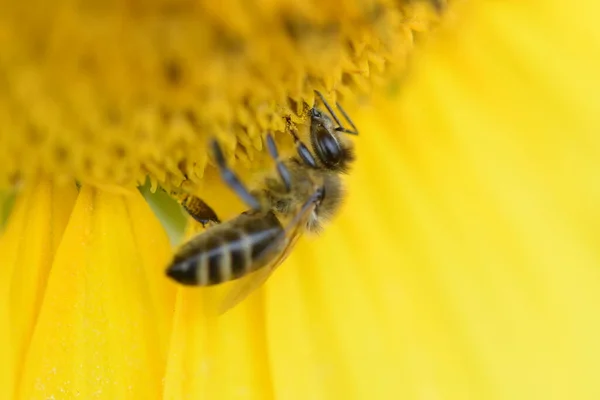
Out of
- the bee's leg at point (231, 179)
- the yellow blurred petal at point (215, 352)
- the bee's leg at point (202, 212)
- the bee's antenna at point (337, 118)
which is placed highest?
the bee's antenna at point (337, 118)

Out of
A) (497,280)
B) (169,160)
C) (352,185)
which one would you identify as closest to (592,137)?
(497,280)

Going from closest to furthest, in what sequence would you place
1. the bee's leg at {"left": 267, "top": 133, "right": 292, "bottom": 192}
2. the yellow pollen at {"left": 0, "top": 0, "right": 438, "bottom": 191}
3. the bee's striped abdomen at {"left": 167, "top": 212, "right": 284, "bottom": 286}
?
the yellow pollen at {"left": 0, "top": 0, "right": 438, "bottom": 191}, the bee's striped abdomen at {"left": 167, "top": 212, "right": 284, "bottom": 286}, the bee's leg at {"left": 267, "top": 133, "right": 292, "bottom": 192}

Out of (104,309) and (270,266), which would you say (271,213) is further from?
(104,309)

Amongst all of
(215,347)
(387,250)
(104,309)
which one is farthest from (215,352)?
(387,250)

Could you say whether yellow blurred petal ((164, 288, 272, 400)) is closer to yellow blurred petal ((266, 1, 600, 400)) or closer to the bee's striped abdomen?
yellow blurred petal ((266, 1, 600, 400))

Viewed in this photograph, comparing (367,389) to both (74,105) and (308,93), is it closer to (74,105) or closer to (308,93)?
(308,93)

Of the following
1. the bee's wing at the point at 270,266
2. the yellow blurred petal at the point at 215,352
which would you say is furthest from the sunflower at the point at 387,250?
the bee's wing at the point at 270,266

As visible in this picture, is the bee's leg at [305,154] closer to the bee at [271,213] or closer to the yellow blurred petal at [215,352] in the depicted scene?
the bee at [271,213]

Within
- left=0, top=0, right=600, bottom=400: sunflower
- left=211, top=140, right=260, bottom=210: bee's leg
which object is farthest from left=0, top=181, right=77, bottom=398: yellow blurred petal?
left=211, top=140, right=260, bottom=210: bee's leg
